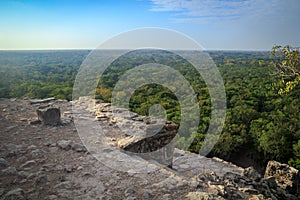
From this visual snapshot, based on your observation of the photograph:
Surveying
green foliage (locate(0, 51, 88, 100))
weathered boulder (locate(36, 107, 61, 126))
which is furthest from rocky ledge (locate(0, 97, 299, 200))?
green foliage (locate(0, 51, 88, 100))

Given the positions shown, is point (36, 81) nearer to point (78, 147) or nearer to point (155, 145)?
point (78, 147)

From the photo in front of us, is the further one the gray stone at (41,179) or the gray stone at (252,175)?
the gray stone at (252,175)

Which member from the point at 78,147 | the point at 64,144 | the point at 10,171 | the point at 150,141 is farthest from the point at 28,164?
the point at 150,141

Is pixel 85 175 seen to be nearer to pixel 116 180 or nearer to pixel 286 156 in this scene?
pixel 116 180

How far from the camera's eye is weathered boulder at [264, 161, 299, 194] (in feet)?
24.4

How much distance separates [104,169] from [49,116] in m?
3.30

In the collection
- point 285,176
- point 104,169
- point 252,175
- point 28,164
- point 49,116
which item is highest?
point 49,116

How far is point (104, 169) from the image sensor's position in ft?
16.3

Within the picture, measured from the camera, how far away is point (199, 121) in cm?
1897

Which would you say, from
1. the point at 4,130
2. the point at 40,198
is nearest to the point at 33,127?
the point at 4,130

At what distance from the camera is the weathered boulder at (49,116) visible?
7.28 m

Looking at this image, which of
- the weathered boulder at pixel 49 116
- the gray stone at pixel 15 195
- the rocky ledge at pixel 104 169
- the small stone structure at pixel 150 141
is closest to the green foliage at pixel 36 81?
the weathered boulder at pixel 49 116

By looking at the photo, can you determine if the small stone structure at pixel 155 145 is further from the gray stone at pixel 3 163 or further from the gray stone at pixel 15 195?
the gray stone at pixel 15 195

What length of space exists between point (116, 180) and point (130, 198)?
649 mm
